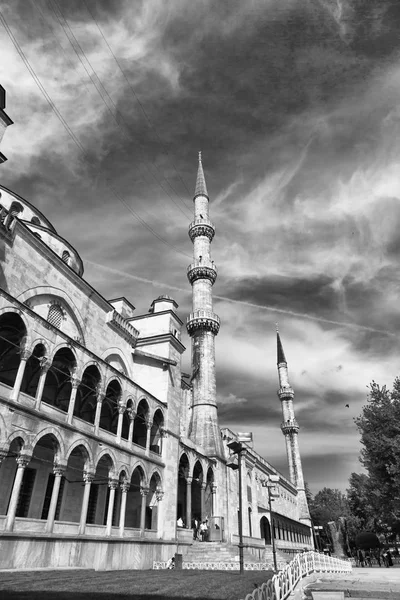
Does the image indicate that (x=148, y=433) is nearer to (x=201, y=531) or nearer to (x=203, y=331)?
(x=201, y=531)

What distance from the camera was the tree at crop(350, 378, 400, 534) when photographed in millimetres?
23172

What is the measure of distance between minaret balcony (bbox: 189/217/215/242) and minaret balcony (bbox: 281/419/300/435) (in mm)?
37383

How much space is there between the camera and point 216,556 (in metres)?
20.9

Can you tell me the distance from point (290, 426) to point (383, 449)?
42000mm

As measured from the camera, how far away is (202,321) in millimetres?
35906

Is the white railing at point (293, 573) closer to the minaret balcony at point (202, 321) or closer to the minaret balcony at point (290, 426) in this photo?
the minaret balcony at point (202, 321)

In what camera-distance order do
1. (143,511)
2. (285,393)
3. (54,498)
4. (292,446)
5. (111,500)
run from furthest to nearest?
(285,393) → (292,446) → (143,511) → (111,500) → (54,498)

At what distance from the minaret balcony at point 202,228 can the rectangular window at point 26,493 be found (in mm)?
29025

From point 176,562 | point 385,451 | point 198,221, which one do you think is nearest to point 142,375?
point 176,562

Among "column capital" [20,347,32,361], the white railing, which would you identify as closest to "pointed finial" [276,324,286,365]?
the white railing

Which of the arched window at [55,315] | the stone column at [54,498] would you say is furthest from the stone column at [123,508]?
the arched window at [55,315]

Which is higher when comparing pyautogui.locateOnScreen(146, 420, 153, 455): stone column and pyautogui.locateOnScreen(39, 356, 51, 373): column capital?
pyautogui.locateOnScreen(39, 356, 51, 373): column capital

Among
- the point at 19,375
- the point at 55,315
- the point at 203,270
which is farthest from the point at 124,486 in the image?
the point at 203,270

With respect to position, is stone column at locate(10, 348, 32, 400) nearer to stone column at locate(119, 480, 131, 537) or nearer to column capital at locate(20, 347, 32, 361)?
column capital at locate(20, 347, 32, 361)
